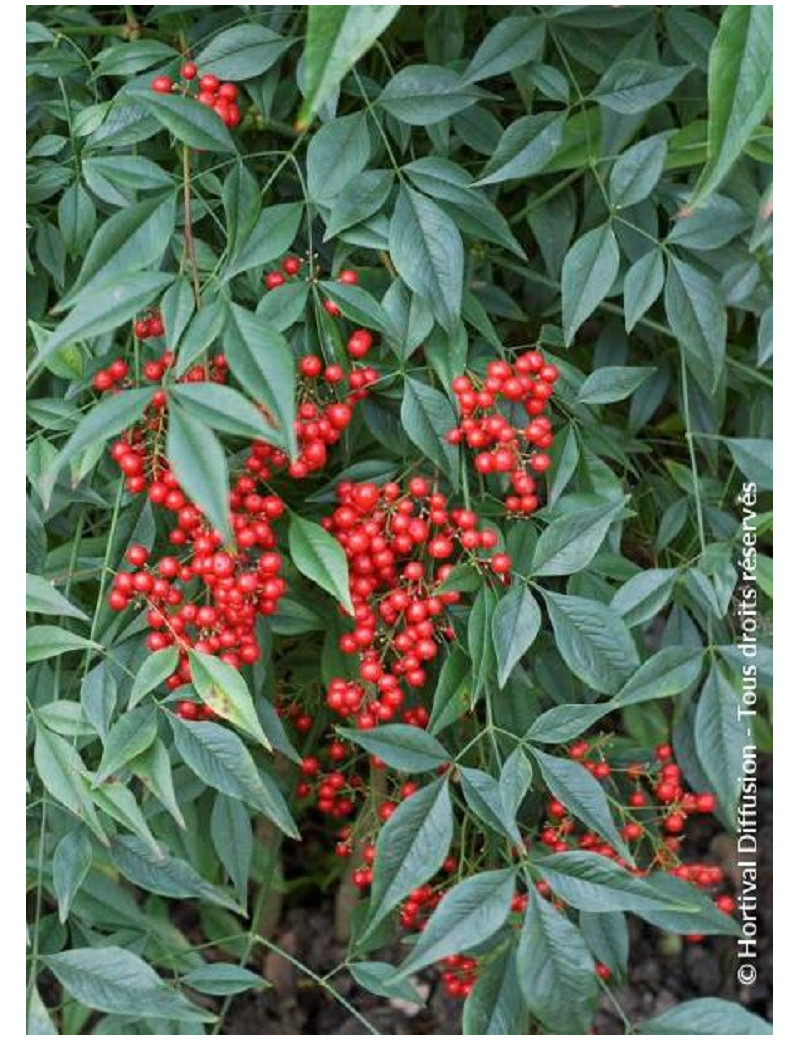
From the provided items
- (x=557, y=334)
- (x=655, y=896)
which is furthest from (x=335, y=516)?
(x=655, y=896)

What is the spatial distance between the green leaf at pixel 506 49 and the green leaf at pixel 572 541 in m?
0.38

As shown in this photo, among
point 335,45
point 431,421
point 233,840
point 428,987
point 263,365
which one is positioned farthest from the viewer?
point 428,987

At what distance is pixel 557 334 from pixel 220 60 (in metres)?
0.38

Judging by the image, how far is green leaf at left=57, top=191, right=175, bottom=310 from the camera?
0.98 metres

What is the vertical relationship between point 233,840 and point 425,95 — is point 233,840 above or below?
below

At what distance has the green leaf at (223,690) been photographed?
3.26 feet

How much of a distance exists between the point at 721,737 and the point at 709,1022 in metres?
0.24

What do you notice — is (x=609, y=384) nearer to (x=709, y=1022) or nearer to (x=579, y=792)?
(x=579, y=792)

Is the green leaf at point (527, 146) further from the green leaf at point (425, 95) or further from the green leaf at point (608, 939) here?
the green leaf at point (608, 939)

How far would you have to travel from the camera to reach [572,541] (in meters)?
1.09

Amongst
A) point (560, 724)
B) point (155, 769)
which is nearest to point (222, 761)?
point (155, 769)

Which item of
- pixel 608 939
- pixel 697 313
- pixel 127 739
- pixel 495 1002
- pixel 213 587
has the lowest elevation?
pixel 608 939

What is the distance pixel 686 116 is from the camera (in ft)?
4.27

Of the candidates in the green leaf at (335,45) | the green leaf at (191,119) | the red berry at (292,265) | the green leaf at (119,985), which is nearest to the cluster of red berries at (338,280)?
the red berry at (292,265)
